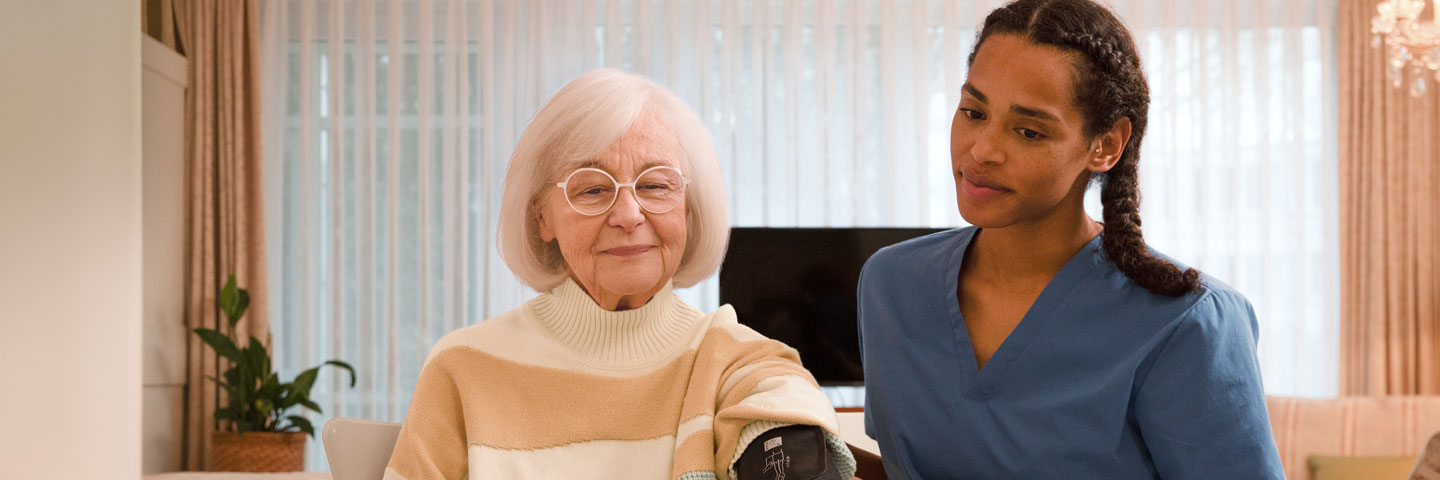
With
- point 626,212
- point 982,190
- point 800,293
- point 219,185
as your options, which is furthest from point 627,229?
point 219,185

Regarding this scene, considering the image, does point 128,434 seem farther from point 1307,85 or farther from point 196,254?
point 1307,85

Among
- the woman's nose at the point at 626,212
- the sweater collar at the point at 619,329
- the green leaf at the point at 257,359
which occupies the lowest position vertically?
the green leaf at the point at 257,359

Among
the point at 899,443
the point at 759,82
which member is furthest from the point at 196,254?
the point at 899,443

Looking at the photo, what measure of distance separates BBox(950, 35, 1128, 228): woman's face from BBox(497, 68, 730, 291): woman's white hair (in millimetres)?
309

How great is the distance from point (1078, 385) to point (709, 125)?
3453 millimetres

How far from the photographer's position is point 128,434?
8.36 ft

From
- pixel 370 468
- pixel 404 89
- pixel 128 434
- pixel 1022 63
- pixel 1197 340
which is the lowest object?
pixel 128 434

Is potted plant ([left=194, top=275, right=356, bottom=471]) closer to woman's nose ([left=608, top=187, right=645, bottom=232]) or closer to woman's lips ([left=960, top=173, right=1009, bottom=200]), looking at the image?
woman's nose ([left=608, top=187, right=645, bottom=232])

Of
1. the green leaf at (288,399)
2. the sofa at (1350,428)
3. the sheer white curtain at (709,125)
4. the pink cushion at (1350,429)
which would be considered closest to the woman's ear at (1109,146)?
the sofa at (1350,428)

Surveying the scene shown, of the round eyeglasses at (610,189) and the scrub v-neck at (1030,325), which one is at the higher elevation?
the round eyeglasses at (610,189)

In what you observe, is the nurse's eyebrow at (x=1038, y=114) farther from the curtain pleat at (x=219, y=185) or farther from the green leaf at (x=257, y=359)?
the curtain pleat at (x=219, y=185)

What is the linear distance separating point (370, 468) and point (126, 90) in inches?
58.2

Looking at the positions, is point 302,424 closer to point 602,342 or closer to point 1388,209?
point 602,342

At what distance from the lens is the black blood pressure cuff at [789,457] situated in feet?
3.59
